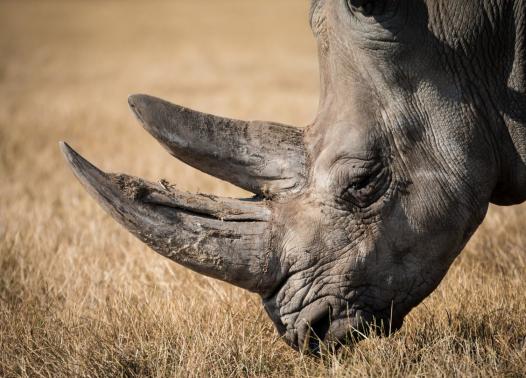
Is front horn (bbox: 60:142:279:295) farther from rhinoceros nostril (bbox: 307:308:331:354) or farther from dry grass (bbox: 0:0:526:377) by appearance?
dry grass (bbox: 0:0:526:377)

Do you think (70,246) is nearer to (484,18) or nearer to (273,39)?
(484,18)

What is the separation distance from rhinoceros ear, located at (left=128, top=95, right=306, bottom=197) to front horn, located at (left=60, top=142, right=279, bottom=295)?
0.53 feet

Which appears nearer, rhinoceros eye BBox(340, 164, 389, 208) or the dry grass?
rhinoceros eye BBox(340, 164, 389, 208)

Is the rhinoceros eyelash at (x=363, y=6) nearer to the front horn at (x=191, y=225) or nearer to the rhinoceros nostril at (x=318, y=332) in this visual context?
the front horn at (x=191, y=225)

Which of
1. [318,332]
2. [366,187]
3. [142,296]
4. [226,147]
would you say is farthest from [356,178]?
[142,296]

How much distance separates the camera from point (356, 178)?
3.49m

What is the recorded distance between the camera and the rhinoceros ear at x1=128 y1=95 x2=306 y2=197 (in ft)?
11.5

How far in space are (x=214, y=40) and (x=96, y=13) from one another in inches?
417

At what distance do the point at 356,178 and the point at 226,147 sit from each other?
0.63m

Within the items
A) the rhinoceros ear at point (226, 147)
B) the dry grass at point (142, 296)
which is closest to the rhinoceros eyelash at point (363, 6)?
the rhinoceros ear at point (226, 147)

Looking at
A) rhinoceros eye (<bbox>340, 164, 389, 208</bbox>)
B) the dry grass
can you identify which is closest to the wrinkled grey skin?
rhinoceros eye (<bbox>340, 164, 389, 208</bbox>)

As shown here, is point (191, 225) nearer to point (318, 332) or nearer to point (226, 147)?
point (226, 147)

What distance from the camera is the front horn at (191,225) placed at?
3.35 metres

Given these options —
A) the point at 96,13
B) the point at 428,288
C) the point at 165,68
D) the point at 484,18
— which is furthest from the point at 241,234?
the point at 96,13
